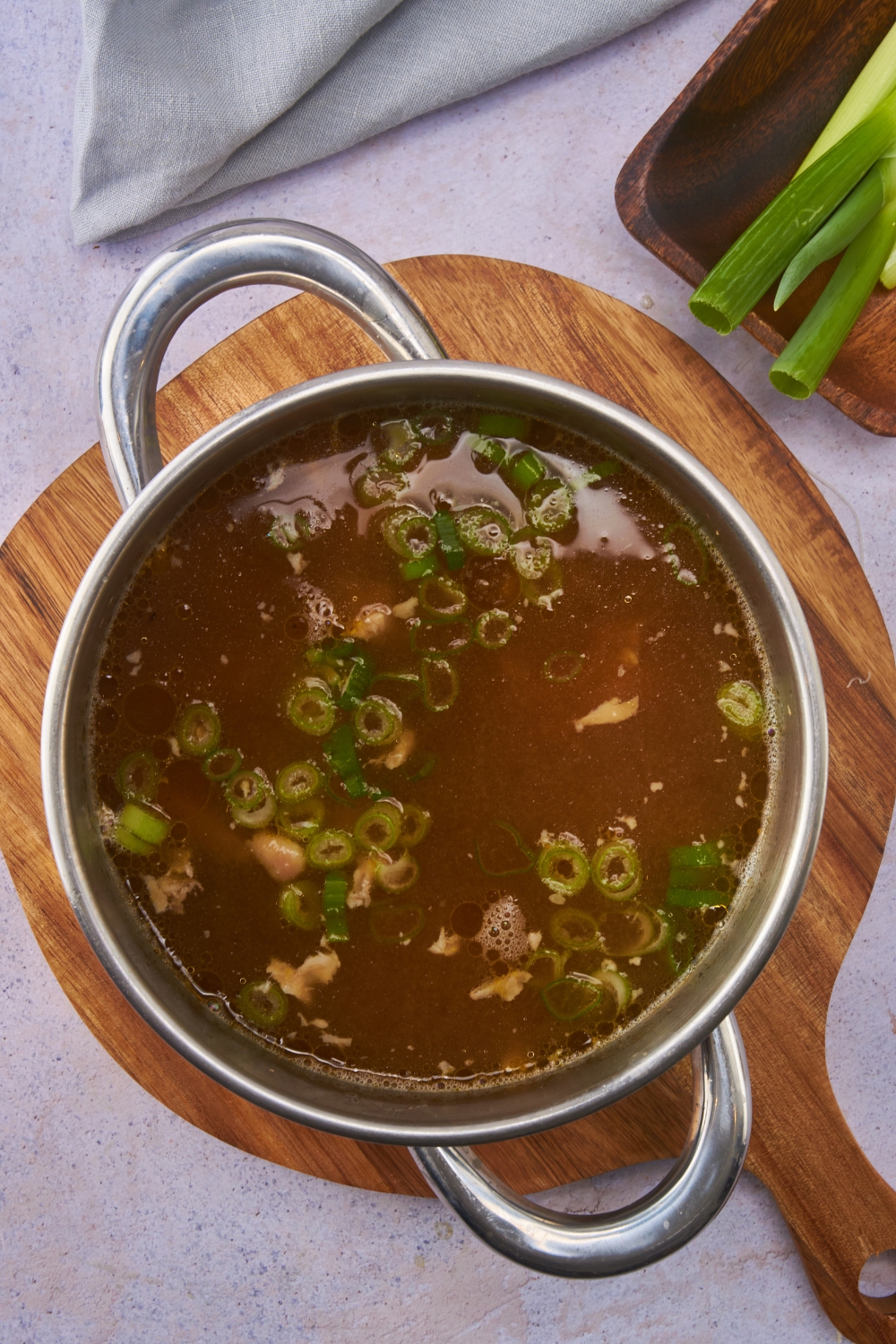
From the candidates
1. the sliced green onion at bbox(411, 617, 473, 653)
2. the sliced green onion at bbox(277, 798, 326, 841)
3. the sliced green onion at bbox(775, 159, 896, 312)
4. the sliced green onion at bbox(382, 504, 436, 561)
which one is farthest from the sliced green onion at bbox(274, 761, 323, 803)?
the sliced green onion at bbox(775, 159, 896, 312)

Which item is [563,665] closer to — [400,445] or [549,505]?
[549,505]

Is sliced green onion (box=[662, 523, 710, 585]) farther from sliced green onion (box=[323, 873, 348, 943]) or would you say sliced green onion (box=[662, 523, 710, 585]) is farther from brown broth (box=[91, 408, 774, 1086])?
sliced green onion (box=[323, 873, 348, 943])

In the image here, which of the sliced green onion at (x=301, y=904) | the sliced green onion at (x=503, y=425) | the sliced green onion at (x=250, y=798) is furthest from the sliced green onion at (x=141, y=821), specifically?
the sliced green onion at (x=503, y=425)

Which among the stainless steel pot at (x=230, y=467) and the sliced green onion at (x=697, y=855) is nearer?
the stainless steel pot at (x=230, y=467)

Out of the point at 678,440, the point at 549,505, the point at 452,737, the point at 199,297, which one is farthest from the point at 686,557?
the point at 199,297

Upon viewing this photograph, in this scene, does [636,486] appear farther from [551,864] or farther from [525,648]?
[551,864]

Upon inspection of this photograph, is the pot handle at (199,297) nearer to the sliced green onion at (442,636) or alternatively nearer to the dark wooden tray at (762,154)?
the sliced green onion at (442,636)

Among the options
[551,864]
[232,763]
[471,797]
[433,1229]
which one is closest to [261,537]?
[232,763]
